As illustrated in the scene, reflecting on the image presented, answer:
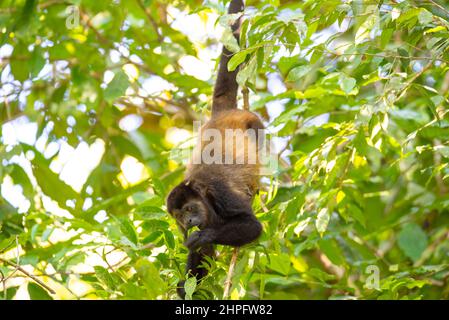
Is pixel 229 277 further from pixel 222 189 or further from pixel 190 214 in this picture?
pixel 222 189

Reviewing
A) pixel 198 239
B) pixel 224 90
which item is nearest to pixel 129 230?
pixel 198 239

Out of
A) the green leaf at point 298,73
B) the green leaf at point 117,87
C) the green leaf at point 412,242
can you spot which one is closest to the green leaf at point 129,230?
the green leaf at point 298,73

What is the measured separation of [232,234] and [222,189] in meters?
0.71

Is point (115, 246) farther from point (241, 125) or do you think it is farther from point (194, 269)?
point (241, 125)

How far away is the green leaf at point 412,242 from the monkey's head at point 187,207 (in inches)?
84.3

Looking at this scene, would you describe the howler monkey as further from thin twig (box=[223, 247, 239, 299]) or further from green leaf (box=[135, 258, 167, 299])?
green leaf (box=[135, 258, 167, 299])

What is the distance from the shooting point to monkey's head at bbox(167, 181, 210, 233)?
4656mm

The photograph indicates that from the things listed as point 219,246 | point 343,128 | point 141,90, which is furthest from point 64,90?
point 343,128

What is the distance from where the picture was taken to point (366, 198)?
22.2 ft

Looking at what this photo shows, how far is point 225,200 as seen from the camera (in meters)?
4.79

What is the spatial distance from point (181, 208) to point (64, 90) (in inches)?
95.8

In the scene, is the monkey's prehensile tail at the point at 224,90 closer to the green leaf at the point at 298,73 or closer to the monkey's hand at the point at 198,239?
the monkey's hand at the point at 198,239

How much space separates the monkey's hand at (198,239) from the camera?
424 centimetres

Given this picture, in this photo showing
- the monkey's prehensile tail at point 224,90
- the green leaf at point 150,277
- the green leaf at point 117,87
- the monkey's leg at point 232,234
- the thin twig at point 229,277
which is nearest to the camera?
the green leaf at point 150,277
